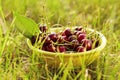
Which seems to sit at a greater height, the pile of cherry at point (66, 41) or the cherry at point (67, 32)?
the cherry at point (67, 32)

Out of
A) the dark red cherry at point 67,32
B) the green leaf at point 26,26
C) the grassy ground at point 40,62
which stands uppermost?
the green leaf at point 26,26

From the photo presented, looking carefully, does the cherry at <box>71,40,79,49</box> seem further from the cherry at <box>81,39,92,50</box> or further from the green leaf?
the green leaf

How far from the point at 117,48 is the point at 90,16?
612 millimetres

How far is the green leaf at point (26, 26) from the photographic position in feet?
4.79

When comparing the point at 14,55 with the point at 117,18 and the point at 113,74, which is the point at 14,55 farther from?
the point at 117,18

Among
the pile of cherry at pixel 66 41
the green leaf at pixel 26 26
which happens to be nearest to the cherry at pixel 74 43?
the pile of cherry at pixel 66 41

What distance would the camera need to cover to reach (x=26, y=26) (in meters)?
1.47

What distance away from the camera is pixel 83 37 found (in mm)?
1438

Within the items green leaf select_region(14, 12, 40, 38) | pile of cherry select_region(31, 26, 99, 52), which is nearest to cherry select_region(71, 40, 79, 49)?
pile of cherry select_region(31, 26, 99, 52)

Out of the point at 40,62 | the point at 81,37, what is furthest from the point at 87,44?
the point at 40,62

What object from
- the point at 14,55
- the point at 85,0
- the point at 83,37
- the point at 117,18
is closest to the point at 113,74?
the point at 83,37

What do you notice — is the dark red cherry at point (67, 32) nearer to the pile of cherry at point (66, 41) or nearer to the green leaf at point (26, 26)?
the pile of cherry at point (66, 41)

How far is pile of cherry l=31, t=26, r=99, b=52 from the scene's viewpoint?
1400mm

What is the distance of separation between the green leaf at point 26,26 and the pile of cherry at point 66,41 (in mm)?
26
